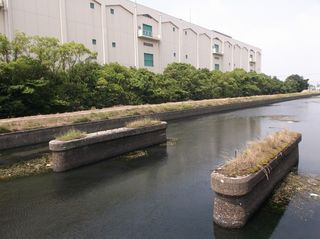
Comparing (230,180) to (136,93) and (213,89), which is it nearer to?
(136,93)

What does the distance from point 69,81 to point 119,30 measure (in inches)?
587

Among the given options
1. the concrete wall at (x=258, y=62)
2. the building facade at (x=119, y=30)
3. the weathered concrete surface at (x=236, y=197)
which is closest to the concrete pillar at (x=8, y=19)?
the building facade at (x=119, y=30)

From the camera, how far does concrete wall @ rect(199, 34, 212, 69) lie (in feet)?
186

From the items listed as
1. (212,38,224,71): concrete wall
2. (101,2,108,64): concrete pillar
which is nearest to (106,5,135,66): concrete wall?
(101,2,108,64): concrete pillar

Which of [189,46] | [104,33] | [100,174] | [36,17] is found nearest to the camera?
[100,174]

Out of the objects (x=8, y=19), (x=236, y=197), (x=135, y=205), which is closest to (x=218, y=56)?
(x=8, y=19)

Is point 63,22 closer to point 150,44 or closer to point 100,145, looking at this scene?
point 150,44

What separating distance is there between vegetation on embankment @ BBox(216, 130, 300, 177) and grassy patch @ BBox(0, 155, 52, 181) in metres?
6.87

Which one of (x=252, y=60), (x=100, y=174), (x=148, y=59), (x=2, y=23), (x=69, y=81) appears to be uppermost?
(x=252, y=60)

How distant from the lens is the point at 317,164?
1063 centimetres

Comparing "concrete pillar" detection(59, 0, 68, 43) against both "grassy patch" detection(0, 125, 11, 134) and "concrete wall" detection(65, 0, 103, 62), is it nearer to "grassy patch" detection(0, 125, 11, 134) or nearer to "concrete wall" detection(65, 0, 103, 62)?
"concrete wall" detection(65, 0, 103, 62)

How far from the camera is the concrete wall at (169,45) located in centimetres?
4594

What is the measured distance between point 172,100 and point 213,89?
38.5 ft

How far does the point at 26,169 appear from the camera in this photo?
11031mm
